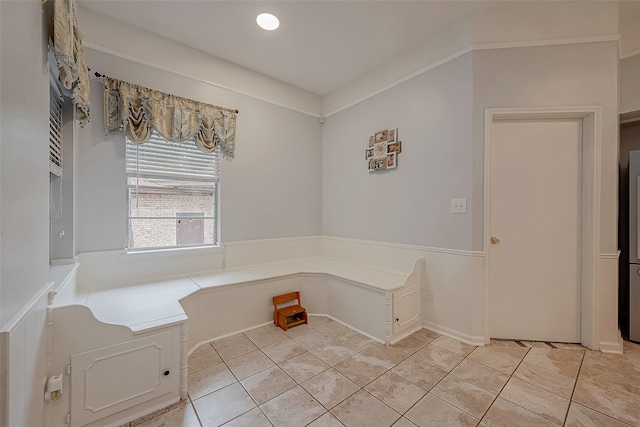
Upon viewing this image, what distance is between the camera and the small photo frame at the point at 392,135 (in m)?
2.87

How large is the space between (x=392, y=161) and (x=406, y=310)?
1.57 m

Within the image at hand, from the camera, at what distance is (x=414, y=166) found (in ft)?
8.95

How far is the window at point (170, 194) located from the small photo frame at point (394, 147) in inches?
76.9

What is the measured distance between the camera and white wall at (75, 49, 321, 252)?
2.25 meters

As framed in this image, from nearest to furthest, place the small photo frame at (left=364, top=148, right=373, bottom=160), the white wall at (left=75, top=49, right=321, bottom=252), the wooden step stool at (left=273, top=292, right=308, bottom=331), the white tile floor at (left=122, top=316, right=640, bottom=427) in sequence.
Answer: the white tile floor at (left=122, top=316, right=640, bottom=427) < the white wall at (left=75, top=49, right=321, bottom=252) < the wooden step stool at (left=273, top=292, right=308, bottom=331) < the small photo frame at (left=364, top=148, right=373, bottom=160)

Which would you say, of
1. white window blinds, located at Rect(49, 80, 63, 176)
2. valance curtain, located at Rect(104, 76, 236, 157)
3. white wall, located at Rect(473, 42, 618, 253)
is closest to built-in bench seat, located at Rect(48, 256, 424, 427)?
white window blinds, located at Rect(49, 80, 63, 176)

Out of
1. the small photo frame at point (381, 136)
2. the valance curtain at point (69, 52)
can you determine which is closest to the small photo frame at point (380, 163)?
the small photo frame at point (381, 136)

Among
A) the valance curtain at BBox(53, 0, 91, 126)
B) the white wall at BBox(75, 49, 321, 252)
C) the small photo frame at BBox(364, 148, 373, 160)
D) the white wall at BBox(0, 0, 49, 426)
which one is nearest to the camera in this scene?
the white wall at BBox(0, 0, 49, 426)

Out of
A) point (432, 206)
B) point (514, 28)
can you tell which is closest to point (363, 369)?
point (432, 206)

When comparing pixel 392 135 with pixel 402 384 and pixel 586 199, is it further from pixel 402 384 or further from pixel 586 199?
pixel 402 384

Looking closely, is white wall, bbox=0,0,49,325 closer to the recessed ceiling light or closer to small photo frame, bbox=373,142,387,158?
the recessed ceiling light

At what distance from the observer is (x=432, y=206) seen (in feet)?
8.47

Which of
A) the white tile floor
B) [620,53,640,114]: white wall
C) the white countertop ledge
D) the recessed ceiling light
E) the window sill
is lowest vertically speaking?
the white tile floor

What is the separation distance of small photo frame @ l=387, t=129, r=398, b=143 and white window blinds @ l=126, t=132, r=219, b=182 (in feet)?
6.41
